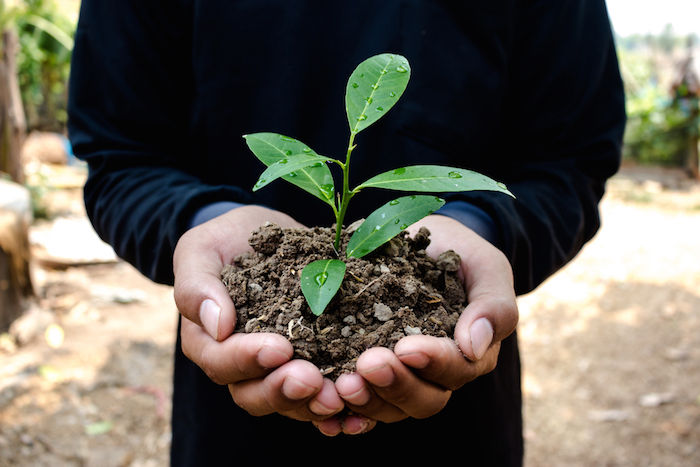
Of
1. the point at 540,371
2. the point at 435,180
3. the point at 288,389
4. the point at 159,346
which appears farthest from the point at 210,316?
the point at 540,371

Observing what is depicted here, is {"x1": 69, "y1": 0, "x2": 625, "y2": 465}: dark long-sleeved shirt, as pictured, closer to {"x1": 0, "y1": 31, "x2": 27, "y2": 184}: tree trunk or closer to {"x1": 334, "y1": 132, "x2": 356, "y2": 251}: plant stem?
{"x1": 334, "y1": 132, "x2": 356, "y2": 251}: plant stem

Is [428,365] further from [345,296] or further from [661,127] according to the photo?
[661,127]

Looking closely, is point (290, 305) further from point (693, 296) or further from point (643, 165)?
point (643, 165)

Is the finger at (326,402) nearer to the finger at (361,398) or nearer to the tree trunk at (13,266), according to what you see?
the finger at (361,398)

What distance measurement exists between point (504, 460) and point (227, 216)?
93 centimetres

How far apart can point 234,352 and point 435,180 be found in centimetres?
43

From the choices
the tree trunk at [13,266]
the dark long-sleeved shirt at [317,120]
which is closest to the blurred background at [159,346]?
the tree trunk at [13,266]

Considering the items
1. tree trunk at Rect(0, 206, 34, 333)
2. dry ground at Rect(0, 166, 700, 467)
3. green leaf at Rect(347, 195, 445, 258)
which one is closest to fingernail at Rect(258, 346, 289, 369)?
green leaf at Rect(347, 195, 445, 258)

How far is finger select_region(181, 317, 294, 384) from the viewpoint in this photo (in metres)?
0.76

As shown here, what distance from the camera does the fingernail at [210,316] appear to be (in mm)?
807


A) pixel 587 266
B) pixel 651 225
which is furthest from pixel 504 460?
pixel 651 225

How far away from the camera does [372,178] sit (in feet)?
2.83

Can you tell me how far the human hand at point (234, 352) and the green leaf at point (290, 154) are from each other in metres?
0.21

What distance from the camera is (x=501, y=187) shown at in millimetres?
773
